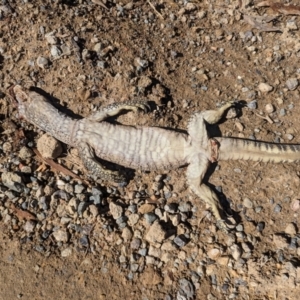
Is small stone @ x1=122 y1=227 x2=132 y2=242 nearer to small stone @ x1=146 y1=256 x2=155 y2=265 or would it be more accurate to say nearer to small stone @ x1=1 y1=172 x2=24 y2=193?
small stone @ x1=146 y1=256 x2=155 y2=265

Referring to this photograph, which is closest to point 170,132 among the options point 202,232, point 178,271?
point 202,232

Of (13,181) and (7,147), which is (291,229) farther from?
(7,147)

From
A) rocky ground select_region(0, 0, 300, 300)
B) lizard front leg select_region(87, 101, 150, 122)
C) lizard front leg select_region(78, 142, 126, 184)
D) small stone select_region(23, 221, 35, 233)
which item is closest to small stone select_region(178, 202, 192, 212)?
rocky ground select_region(0, 0, 300, 300)

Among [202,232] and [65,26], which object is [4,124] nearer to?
[65,26]

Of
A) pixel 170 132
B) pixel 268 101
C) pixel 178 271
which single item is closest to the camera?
pixel 178 271

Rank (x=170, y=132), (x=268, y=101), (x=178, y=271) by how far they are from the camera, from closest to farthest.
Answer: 1. (x=178, y=271)
2. (x=170, y=132)
3. (x=268, y=101)

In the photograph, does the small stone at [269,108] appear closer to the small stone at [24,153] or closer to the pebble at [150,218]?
the pebble at [150,218]

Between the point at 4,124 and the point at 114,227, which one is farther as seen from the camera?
the point at 4,124

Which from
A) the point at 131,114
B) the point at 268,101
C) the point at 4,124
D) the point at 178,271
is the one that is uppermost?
the point at 268,101
